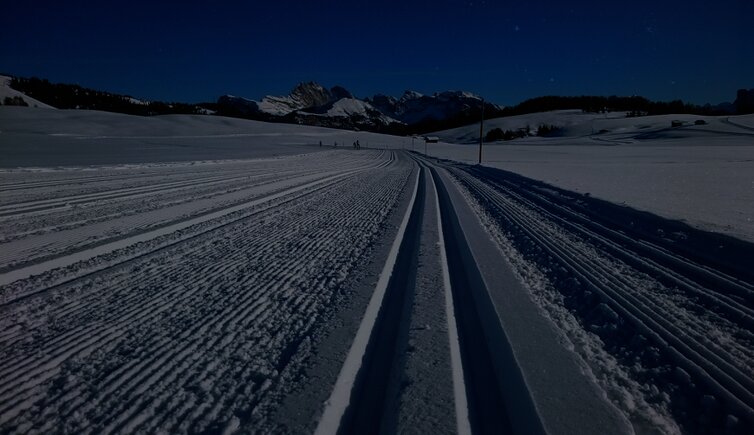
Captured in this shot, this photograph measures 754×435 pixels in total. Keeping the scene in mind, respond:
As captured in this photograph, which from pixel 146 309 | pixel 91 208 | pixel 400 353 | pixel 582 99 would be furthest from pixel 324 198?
pixel 582 99

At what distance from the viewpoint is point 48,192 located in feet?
27.4

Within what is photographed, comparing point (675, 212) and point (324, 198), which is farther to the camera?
point (324, 198)

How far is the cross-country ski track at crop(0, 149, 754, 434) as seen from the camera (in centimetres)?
216

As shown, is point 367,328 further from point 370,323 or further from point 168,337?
point 168,337

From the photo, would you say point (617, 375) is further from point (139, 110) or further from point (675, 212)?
point (139, 110)

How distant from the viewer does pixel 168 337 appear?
9.29 feet

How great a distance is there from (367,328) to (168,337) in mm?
1450

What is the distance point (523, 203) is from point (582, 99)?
6444 inches

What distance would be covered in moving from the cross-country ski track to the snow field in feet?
0.05

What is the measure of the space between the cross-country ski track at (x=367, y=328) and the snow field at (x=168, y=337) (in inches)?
0.6

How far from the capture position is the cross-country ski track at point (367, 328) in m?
2.16

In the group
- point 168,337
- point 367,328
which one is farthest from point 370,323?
point 168,337

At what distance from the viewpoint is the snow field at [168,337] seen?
2121 mm

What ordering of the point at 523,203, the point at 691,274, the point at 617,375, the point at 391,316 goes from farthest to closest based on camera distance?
the point at 523,203 → the point at 691,274 → the point at 391,316 → the point at 617,375
